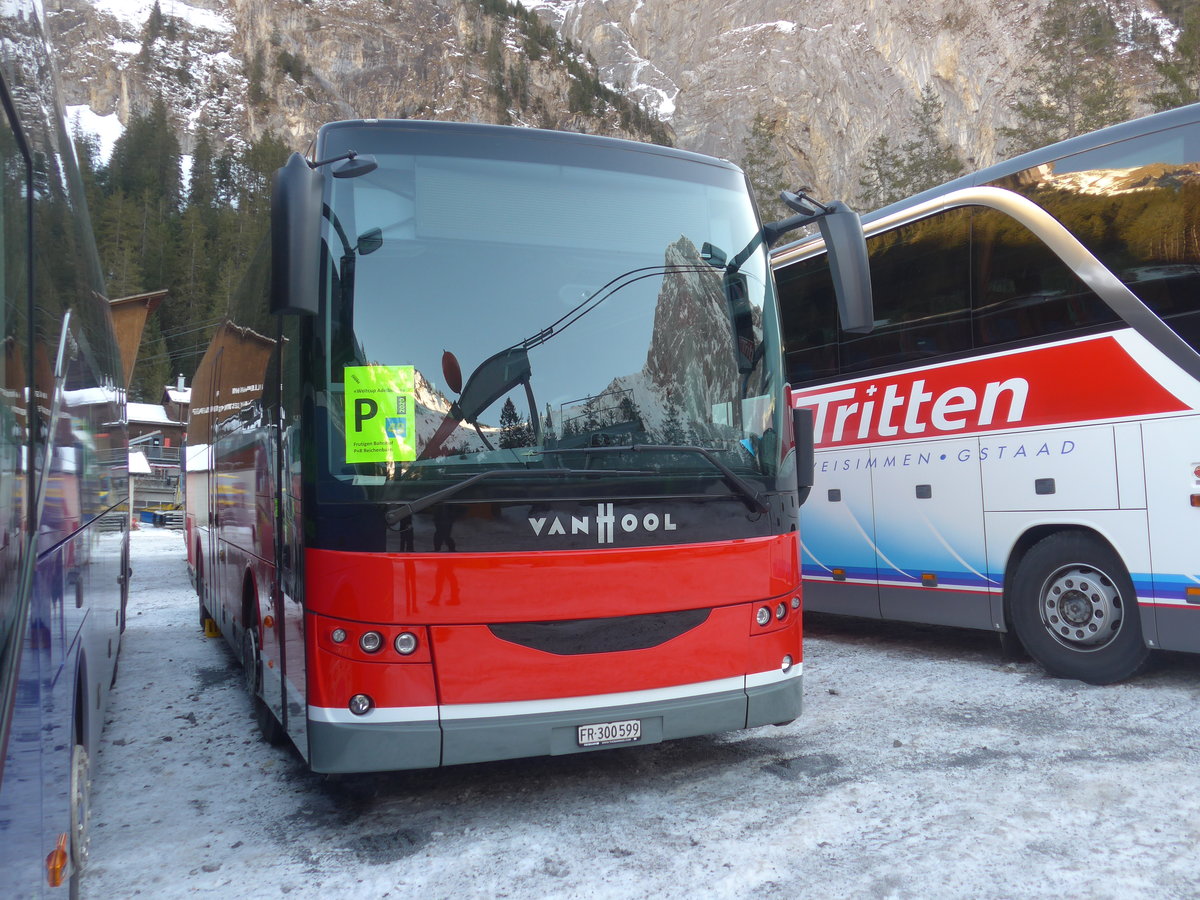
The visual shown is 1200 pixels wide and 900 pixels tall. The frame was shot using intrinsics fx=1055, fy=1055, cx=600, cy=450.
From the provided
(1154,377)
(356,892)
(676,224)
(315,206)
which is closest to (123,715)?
(356,892)

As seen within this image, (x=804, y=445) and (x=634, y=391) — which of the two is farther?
(x=804, y=445)

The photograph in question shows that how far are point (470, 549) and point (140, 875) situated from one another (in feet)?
5.89

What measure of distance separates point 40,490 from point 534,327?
2.26 m

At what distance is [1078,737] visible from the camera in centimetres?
568

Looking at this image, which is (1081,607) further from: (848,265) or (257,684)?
(257,684)

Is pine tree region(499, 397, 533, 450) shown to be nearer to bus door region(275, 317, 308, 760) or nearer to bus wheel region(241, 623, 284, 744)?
bus door region(275, 317, 308, 760)

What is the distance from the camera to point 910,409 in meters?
8.30

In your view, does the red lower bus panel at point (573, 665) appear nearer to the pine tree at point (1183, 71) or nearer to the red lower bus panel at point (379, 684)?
the red lower bus panel at point (379, 684)

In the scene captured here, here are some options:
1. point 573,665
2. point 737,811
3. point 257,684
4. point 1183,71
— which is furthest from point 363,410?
point 1183,71

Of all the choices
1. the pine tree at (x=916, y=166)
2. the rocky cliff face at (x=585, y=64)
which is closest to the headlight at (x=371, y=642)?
the pine tree at (x=916, y=166)

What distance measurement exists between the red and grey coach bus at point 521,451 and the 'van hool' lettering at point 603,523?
0.03 feet

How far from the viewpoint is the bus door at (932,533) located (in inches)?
307

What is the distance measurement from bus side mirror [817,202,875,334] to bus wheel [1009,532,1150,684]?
2984mm

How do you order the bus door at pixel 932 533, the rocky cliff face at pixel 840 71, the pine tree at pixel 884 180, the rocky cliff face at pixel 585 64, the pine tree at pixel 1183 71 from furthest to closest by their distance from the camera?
the rocky cliff face at pixel 585 64, the rocky cliff face at pixel 840 71, the pine tree at pixel 884 180, the pine tree at pixel 1183 71, the bus door at pixel 932 533
